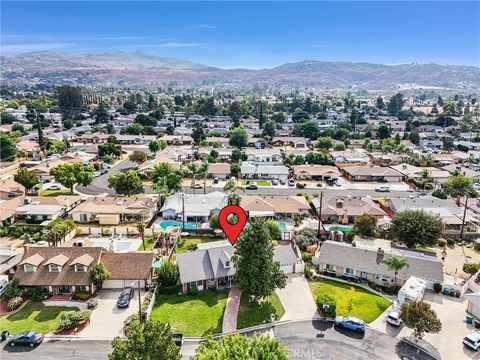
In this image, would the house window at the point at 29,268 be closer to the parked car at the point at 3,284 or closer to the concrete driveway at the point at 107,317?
the parked car at the point at 3,284

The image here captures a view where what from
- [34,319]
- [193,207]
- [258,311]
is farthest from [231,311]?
[193,207]

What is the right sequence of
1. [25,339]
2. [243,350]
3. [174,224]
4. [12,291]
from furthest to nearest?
[174,224] → [12,291] → [25,339] → [243,350]

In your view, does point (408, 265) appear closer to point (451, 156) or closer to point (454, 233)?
point (454, 233)

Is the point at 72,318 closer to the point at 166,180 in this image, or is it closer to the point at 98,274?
the point at 98,274

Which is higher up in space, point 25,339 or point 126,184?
point 126,184

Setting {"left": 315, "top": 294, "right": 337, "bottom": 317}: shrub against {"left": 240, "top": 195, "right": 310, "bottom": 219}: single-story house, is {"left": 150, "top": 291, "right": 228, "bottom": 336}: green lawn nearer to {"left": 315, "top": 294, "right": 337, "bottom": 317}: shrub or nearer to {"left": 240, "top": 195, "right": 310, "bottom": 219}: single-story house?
{"left": 315, "top": 294, "right": 337, "bottom": 317}: shrub

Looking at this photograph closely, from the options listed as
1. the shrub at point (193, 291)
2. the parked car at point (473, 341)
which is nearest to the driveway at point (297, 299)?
the shrub at point (193, 291)

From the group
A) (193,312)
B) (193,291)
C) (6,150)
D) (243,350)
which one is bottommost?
(193,312)
